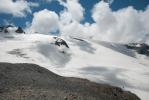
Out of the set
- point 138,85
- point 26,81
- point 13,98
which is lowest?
point 13,98

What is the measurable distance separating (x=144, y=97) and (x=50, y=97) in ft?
368

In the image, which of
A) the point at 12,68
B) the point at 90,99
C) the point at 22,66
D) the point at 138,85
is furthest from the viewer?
the point at 138,85

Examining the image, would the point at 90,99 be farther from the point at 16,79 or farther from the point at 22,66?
the point at 22,66

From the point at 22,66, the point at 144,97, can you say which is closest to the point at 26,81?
the point at 22,66

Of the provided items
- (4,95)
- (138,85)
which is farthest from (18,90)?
(138,85)

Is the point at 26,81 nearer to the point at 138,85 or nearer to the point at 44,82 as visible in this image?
the point at 44,82

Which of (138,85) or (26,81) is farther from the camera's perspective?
(138,85)

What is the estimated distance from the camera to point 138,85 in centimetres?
17950

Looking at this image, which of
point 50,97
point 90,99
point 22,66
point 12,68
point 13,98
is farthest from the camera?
point 22,66

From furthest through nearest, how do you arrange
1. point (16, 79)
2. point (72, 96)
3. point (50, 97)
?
point (16, 79) < point (72, 96) < point (50, 97)

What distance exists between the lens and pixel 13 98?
3158cm

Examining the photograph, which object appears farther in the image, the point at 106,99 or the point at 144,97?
the point at 144,97

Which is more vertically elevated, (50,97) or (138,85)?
(138,85)

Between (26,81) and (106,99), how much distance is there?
14395 millimetres
